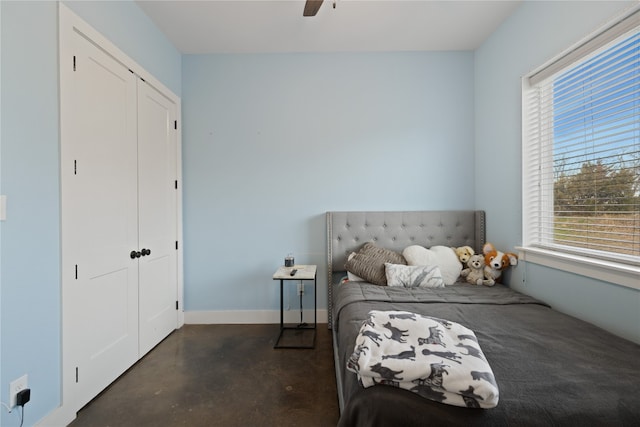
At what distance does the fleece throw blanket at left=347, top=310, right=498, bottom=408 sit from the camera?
0.95 metres

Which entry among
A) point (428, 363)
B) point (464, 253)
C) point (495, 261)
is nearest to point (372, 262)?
point (464, 253)

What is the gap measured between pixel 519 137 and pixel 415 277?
1.48 metres

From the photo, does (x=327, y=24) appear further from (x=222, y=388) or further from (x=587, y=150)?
(x=222, y=388)

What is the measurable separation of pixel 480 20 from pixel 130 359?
4.14 m

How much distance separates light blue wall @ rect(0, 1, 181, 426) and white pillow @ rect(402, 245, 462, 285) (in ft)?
8.58

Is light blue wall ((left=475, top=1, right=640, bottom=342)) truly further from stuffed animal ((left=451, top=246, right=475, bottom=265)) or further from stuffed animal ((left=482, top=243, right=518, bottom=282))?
stuffed animal ((left=451, top=246, right=475, bottom=265))

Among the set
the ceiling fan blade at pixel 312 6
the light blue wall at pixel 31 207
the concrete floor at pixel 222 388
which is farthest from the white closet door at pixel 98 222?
the ceiling fan blade at pixel 312 6

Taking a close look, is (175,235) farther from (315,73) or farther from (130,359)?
(315,73)

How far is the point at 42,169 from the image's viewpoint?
146 cm

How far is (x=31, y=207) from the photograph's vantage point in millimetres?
1399

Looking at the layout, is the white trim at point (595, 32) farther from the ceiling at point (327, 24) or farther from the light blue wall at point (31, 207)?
the light blue wall at point (31, 207)

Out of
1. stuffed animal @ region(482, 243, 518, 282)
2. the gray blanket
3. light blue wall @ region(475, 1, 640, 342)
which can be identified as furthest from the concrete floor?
light blue wall @ region(475, 1, 640, 342)

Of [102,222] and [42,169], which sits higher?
[42,169]

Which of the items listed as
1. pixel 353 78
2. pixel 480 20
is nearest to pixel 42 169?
pixel 353 78
